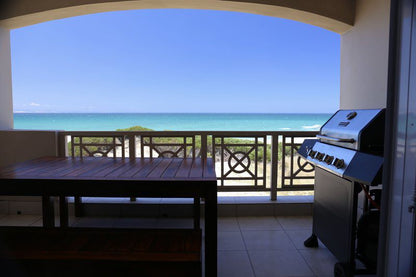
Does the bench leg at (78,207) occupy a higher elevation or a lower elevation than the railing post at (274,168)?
lower

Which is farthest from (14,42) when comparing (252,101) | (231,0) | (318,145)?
(318,145)

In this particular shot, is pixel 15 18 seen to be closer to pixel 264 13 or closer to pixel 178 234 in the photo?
pixel 264 13

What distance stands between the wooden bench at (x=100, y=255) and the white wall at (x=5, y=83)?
7.45ft

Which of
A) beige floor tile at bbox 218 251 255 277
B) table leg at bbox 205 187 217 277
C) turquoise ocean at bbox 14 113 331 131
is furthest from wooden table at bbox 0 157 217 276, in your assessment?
turquoise ocean at bbox 14 113 331 131

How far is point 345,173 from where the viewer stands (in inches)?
66.1

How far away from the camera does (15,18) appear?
3.33m

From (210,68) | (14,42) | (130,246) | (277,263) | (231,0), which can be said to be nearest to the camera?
(130,246)

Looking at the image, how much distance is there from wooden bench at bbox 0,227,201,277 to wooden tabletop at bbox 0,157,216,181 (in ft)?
1.44

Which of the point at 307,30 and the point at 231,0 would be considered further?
the point at 307,30

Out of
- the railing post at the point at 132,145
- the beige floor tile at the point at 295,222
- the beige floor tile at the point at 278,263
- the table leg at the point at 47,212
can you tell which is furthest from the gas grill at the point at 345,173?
the table leg at the point at 47,212

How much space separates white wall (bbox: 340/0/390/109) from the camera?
2564 millimetres

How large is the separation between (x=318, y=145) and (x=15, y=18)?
3952 millimetres

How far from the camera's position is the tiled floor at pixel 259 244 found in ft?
6.95

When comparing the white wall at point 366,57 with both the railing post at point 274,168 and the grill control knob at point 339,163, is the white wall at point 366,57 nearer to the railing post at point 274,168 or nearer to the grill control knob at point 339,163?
the railing post at point 274,168
